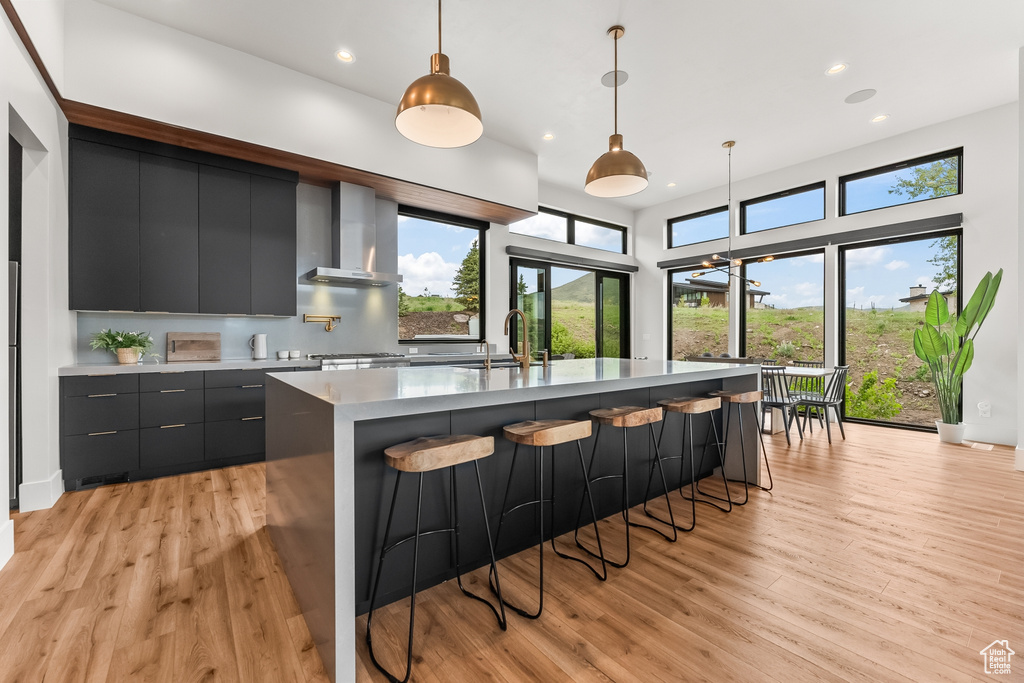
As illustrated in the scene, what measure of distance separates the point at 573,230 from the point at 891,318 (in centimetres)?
440

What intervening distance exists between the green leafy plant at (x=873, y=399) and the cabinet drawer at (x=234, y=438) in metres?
6.98

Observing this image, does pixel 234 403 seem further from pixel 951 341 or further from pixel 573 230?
pixel 951 341

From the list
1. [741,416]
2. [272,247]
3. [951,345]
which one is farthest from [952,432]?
[272,247]

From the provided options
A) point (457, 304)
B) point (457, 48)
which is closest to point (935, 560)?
point (457, 48)

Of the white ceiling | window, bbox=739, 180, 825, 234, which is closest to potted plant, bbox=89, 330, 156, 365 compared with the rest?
the white ceiling

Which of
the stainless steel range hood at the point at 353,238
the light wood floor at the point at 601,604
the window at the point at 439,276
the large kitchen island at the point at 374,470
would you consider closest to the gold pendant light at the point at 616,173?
the large kitchen island at the point at 374,470

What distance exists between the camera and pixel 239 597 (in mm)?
1898

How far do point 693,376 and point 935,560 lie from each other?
4.73ft

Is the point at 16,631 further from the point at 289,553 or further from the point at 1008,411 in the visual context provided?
the point at 1008,411

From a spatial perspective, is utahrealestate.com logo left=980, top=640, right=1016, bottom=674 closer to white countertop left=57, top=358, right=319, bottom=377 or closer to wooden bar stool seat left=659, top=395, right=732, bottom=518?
wooden bar stool seat left=659, top=395, right=732, bottom=518

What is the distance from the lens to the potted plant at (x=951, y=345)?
14.8 ft

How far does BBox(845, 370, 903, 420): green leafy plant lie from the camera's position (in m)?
5.49

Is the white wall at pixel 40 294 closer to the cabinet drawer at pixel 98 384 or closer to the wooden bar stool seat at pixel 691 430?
the cabinet drawer at pixel 98 384

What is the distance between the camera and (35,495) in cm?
283
